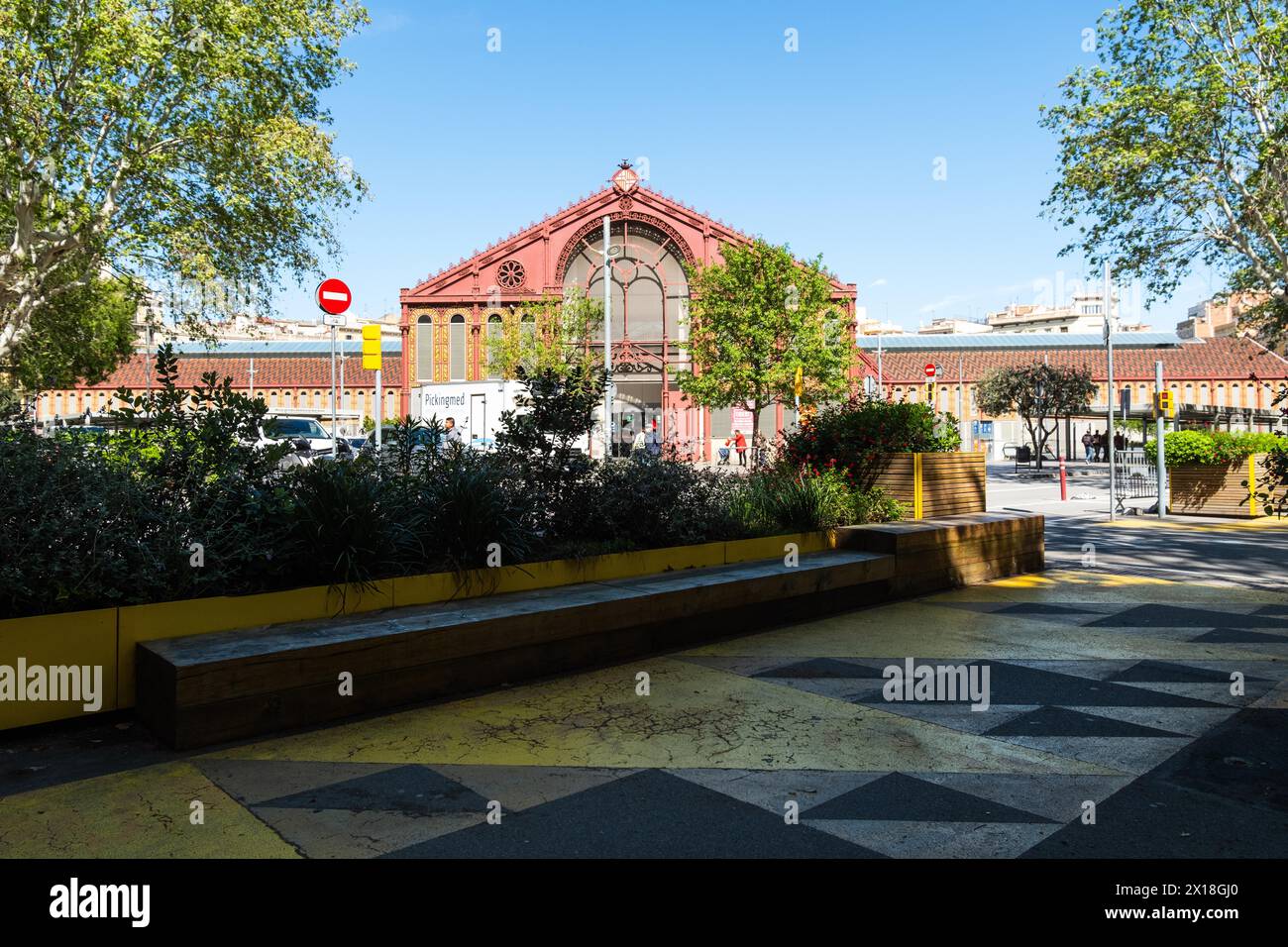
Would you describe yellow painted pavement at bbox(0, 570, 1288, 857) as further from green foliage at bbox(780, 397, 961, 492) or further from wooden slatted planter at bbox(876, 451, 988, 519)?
green foliage at bbox(780, 397, 961, 492)

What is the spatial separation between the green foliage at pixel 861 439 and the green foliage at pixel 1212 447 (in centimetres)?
1284

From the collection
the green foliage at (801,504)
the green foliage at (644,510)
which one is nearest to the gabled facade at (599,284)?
the green foliage at (801,504)

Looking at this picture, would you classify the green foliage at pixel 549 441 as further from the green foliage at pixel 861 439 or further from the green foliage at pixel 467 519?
the green foliage at pixel 861 439

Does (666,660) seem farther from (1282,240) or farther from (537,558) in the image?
(1282,240)

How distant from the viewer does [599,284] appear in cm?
5694

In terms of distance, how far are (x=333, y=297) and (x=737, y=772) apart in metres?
9.03

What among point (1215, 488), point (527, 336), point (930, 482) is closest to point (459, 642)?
point (930, 482)

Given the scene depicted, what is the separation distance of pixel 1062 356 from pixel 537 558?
3076 inches

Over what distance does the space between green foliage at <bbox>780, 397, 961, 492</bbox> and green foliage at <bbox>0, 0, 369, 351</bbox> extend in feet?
47.4

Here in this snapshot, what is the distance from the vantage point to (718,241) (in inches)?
2170

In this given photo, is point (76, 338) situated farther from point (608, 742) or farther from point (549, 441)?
point (608, 742)

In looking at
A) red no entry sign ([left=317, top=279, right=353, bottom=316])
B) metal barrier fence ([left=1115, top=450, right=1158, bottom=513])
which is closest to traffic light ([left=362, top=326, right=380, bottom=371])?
red no entry sign ([left=317, top=279, right=353, bottom=316])

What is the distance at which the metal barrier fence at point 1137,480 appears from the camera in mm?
23656

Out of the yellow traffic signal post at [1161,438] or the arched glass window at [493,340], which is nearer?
the yellow traffic signal post at [1161,438]
